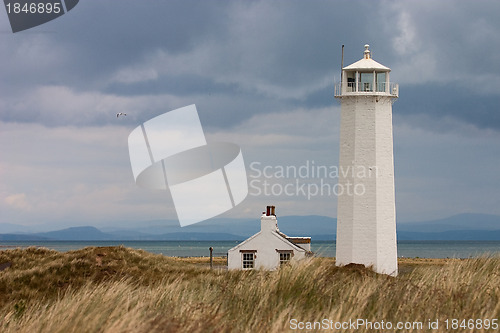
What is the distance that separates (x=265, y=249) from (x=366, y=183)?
630 cm

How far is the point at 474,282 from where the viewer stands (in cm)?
1111

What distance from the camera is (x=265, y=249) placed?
3231 centimetres

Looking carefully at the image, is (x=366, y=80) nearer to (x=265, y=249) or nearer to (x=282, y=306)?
(x=265, y=249)

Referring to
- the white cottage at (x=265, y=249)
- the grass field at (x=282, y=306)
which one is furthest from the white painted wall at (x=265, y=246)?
the grass field at (x=282, y=306)

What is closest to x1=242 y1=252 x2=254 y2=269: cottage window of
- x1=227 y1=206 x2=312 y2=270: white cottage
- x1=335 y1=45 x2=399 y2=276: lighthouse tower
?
x1=227 y1=206 x2=312 y2=270: white cottage

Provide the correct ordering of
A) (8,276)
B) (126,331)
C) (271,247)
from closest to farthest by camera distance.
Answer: (126,331) < (8,276) < (271,247)

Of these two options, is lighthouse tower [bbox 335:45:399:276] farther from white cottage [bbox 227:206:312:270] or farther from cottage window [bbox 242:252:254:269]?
cottage window [bbox 242:252:254:269]

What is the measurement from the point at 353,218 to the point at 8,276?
1492 cm

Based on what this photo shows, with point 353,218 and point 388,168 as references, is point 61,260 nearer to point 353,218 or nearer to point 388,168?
point 353,218

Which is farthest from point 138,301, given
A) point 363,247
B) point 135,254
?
point 363,247

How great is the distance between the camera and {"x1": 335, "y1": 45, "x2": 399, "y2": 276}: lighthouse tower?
95.4ft

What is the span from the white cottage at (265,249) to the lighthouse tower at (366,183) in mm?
3162

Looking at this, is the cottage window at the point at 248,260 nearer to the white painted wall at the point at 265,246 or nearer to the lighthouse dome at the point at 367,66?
the white painted wall at the point at 265,246

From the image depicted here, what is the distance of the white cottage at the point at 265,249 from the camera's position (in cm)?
3188
